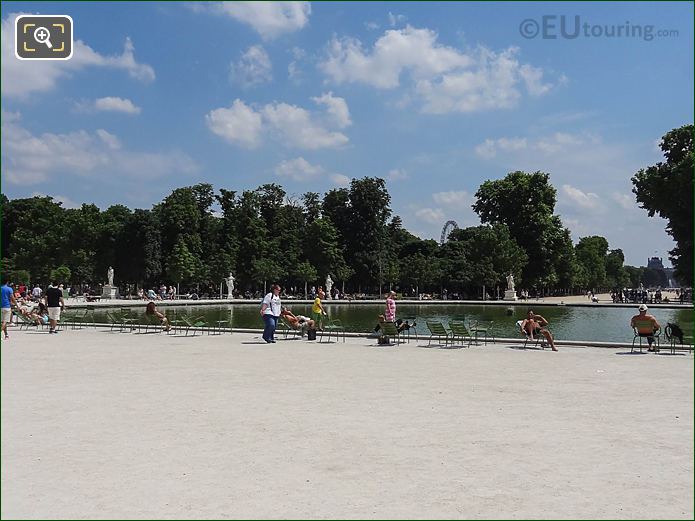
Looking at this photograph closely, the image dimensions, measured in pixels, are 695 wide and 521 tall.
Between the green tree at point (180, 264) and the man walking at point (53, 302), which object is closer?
the man walking at point (53, 302)

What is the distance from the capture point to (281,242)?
79.2 m

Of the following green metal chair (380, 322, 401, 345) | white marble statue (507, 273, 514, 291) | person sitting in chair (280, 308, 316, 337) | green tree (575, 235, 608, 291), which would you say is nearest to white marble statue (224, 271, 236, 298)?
white marble statue (507, 273, 514, 291)

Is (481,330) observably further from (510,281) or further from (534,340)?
(510,281)

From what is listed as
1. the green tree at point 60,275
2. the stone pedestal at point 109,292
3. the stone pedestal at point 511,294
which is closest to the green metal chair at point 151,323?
the stone pedestal at point 109,292

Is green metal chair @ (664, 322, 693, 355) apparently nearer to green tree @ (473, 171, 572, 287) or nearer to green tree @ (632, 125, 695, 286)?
green tree @ (632, 125, 695, 286)

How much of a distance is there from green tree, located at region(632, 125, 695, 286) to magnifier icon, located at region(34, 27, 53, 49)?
4435 centimetres

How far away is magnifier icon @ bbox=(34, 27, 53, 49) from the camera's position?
22.3 feet

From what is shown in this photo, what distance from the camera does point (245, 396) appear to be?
9445 mm

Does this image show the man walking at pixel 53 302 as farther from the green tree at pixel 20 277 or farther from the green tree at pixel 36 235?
the green tree at pixel 36 235

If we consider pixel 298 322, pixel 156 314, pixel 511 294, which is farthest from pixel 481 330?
A: pixel 511 294

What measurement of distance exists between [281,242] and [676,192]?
4629 cm

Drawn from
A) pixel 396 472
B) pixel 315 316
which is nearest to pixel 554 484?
pixel 396 472

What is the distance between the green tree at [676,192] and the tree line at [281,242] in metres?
16.9

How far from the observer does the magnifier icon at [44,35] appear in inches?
267
